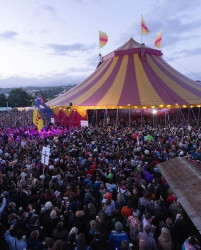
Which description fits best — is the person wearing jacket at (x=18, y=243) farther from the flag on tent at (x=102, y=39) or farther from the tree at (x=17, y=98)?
the tree at (x=17, y=98)

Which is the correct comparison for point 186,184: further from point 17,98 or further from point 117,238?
point 17,98

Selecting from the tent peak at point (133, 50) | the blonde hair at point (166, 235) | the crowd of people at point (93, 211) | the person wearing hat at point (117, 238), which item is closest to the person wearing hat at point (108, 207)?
the crowd of people at point (93, 211)

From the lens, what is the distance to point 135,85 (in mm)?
15539

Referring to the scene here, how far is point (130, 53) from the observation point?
18078 mm

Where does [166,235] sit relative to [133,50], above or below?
below

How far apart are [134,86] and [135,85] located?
0.13 m

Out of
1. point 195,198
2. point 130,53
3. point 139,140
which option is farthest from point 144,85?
point 195,198

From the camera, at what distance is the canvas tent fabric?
272 cm

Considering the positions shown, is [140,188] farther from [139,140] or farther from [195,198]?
[139,140]

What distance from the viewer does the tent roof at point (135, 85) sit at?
14.3 meters

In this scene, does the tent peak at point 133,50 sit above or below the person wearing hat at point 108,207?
above

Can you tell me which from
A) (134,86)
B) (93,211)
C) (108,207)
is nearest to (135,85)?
(134,86)

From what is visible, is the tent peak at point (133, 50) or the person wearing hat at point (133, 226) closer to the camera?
the person wearing hat at point (133, 226)

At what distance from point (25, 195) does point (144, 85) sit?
1285 centimetres
